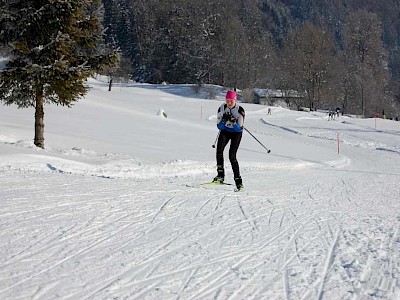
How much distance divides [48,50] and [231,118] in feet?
25.0

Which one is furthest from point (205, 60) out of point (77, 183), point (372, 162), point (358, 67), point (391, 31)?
point (391, 31)

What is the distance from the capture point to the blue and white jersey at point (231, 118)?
28.5 ft

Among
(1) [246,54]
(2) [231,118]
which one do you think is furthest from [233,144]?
(1) [246,54]

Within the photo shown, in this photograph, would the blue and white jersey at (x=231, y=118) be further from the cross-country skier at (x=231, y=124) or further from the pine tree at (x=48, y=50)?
the pine tree at (x=48, y=50)

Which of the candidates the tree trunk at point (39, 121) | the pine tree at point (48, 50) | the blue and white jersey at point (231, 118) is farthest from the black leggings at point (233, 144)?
the tree trunk at point (39, 121)

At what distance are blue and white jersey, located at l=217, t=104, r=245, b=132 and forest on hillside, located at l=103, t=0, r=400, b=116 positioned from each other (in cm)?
6040

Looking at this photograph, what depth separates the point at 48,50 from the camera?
13438 millimetres

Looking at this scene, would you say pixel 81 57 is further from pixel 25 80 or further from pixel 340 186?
pixel 340 186

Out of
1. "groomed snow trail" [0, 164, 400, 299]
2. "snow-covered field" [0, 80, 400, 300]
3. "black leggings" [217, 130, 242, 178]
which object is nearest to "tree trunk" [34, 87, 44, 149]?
"snow-covered field" [0, 80, 400, 300]

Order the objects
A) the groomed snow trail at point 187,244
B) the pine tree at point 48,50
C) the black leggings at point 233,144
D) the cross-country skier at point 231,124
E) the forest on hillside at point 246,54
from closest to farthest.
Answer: the groomed snow trail at point 187,244 → the cross-country skier at point 231,124 → the black leggings at point 233,144 → the pine tree at point 48,50 → the forest on hillside at point 246,54

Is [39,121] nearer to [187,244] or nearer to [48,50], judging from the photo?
[48,50]

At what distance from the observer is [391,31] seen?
16538cm

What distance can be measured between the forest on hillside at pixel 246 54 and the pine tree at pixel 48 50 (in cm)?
5556

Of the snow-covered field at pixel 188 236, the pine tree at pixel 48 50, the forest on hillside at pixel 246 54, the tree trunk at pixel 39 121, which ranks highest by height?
the forest on hillside at pixel 246 54
